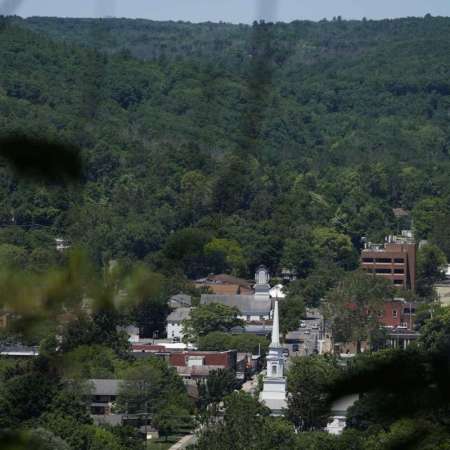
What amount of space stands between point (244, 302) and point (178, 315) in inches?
140

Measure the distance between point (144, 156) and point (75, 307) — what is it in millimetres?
26981

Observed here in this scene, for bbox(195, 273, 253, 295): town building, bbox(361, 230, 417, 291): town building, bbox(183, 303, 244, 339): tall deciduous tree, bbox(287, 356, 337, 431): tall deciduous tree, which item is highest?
bbox(361, 230, 417, 291): town building

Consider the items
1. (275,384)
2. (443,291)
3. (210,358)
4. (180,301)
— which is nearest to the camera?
(275,384)

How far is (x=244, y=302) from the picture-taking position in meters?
42.3

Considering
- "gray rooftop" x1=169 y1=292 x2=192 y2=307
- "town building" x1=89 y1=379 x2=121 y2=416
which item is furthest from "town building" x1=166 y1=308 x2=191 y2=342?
"town building" x1=89 y1=379 x2=121 y2=416

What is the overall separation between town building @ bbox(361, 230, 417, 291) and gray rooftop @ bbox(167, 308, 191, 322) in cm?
934

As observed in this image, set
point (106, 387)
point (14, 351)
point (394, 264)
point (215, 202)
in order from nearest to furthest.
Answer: point (215, 202) < point (14, 351) < point (106, 387) < point (394, 264)

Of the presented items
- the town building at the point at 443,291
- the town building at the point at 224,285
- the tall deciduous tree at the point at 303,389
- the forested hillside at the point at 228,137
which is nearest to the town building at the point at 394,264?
the town building at the point at 443,291

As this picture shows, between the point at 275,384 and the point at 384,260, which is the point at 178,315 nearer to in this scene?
the point at 275,384

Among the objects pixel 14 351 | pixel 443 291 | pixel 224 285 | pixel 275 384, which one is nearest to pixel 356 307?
pixel 224 285

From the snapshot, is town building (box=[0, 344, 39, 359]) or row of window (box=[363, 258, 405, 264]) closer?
town building (box=[0, 344, 39, 359])

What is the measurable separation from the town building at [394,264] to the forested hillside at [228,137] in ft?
3.92

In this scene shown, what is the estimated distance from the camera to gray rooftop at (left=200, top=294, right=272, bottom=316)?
41.3 metres

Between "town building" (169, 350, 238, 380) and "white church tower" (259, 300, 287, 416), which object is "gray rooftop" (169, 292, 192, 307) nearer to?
"town building" (169, 350, 238, 380)
